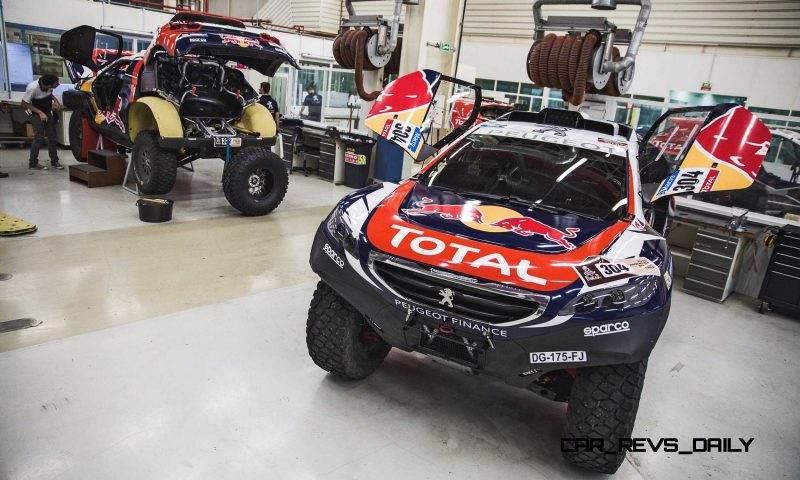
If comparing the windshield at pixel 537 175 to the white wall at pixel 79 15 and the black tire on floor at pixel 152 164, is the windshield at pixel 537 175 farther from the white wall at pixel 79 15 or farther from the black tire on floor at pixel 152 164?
the white wall at pixel 79 15

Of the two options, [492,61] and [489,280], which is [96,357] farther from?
[492,61]

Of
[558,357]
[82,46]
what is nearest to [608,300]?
[558,357]

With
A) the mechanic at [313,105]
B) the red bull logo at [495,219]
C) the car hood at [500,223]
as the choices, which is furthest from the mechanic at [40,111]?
the red bull logo at [495,219]

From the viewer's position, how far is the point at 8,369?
120 inches

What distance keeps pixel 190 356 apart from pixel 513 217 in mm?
2183

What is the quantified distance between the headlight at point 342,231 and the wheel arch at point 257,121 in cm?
462

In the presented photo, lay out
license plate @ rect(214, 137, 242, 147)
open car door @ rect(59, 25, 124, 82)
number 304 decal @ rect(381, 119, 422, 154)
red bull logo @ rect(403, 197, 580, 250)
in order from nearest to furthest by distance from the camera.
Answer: red bull logo @ rect(403, 197, 580, 250) < number 304 decal @ rect(381, 119, 422, 154) < license plate @ rect(214, 137, 242, 147) < open car door @ rect(59, 25, 124, 82)

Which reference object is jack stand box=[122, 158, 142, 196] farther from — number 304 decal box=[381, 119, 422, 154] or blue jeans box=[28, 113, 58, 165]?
number 304 decal box=[381, 119, 422, 154]

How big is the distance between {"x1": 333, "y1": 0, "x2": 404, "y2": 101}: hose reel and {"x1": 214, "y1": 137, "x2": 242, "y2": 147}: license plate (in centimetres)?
198

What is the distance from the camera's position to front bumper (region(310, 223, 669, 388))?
230 cm

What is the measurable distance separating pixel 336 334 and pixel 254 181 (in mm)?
4354

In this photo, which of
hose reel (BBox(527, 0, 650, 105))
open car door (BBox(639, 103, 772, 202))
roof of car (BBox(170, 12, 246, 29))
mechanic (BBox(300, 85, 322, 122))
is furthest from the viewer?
mechanic (BBox(300, 85, 322, 122))

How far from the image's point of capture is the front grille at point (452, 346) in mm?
2496

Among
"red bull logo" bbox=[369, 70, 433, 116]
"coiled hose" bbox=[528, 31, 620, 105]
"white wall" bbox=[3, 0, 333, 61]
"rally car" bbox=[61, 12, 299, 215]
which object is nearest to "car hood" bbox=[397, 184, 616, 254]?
"red bull logo" bbox=[369, 70, 433, 116]
